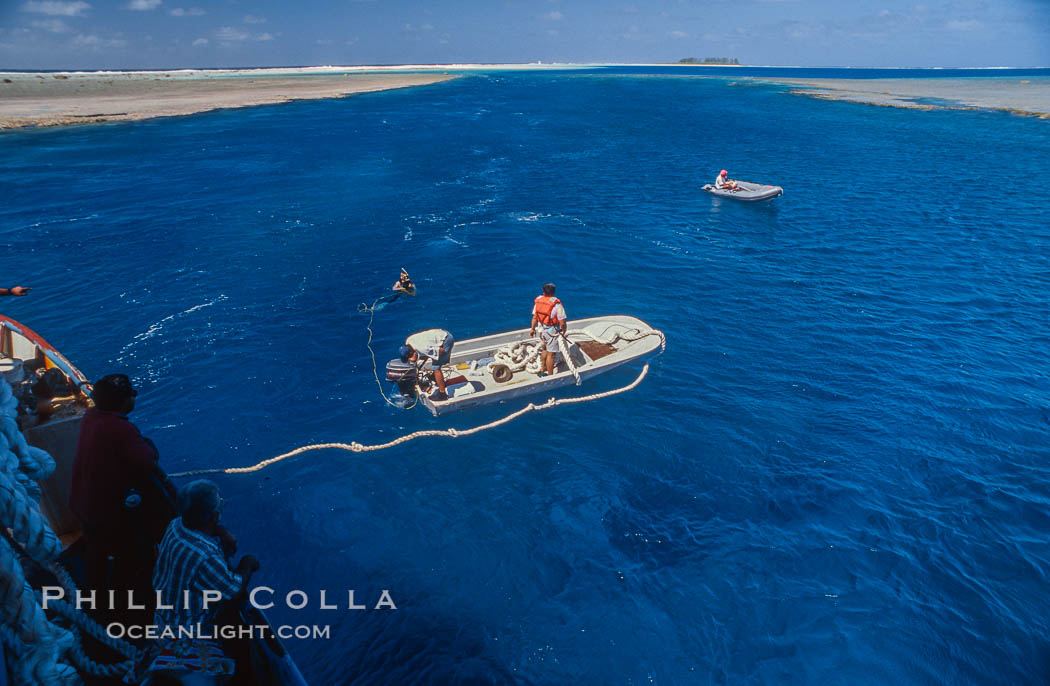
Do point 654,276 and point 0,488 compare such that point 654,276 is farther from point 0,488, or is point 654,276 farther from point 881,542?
point 0,488

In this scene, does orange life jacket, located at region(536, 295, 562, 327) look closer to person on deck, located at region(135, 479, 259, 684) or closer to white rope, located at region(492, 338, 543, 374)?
white rope, located at region(492, 338, 543, 374)

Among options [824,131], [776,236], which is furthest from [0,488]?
[824,131]

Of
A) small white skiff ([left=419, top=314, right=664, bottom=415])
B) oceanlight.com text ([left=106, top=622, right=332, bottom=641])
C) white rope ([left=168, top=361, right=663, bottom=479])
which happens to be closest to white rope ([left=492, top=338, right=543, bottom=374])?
small white skiff ([left=419, top=314, right=664, bottom=415])

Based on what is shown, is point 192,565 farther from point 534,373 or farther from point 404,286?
point 404,286

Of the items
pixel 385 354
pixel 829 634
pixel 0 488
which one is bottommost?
pixel 829 634

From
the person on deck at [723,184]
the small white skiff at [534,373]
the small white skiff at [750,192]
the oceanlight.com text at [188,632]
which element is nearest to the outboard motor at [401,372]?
the small white skiff at [534,373]

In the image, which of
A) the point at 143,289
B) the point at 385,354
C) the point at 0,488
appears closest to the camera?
the point at 0,488

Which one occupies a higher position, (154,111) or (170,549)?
(154,111)
